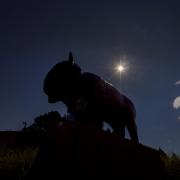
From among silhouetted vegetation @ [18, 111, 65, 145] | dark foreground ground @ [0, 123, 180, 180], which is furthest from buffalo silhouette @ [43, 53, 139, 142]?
silhouetted vegetation @ [18, 111, 65, 145]

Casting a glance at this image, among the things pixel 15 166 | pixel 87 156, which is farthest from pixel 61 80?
pixel 15 166

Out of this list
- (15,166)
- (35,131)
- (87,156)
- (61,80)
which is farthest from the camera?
(35,131)

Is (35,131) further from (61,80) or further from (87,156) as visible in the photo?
(87,156)

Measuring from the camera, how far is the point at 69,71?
3.92m

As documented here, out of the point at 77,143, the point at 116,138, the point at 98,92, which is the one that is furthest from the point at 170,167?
the point at 77,143

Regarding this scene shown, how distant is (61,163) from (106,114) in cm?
183

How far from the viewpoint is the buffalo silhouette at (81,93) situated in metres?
3.85

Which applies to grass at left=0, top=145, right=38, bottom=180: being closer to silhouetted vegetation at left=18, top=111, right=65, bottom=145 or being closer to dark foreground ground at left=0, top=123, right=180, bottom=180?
dark foreground ground at left=0, top=123, right=180, bottom=180

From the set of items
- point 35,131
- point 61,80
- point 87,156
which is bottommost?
point 87,156

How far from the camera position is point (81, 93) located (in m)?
3.92

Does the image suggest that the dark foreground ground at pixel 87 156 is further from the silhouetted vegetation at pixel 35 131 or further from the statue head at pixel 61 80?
the silhouetted vegetation at pixel 35 131

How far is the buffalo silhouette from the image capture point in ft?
12.6

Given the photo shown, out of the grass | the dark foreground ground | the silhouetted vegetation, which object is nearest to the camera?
the dark foreground ground

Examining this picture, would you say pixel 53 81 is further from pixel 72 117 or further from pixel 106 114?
pixel 106 114
